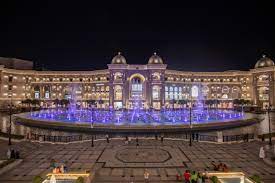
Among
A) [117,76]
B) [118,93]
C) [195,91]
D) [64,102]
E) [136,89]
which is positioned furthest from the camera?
[195,91]

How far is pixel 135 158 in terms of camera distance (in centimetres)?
2106

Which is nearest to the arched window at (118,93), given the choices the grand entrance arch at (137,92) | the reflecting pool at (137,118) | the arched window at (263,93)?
the grand entrance arch at (137,92)

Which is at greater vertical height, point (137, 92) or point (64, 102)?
point (137, 92)

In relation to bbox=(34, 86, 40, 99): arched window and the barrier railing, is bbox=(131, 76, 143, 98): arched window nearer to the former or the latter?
bbox=(34, 86, 40, 99): arched window

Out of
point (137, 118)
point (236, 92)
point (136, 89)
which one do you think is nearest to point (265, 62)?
point (236, 92)

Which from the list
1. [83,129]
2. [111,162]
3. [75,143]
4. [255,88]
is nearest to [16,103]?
[83,129]

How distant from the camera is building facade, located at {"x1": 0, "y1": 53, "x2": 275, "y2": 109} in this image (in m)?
92.2

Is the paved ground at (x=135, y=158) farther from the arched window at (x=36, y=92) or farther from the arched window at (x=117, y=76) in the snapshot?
the arched window at (x=36, y=92)

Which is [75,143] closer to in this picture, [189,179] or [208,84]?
[189,179]

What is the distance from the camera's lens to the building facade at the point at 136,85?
92188 mm

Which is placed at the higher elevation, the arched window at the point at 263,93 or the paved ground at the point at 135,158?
the arched window at the point at 263,93

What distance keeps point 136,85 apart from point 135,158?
2957 inches

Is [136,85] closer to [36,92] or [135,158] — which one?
[36,92]

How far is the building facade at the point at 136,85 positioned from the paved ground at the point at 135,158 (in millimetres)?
64630
